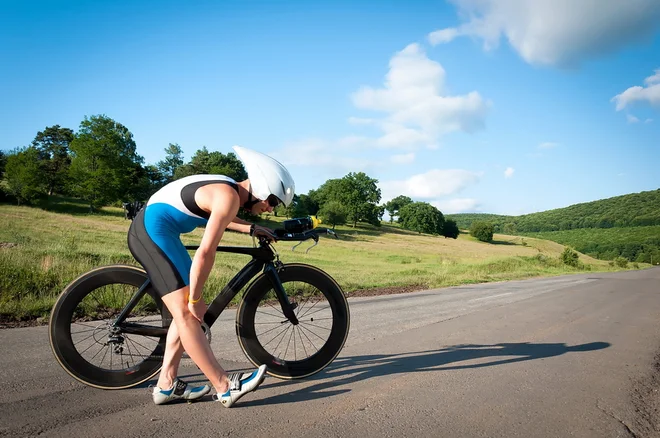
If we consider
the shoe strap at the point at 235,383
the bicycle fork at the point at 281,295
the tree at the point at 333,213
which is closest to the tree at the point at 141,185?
the tree at the point at 333,213

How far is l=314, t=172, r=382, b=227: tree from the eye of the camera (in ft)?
258

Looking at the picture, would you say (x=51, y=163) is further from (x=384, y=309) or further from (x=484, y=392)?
(x=484, y=392)

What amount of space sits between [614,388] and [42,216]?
41872 millimetres

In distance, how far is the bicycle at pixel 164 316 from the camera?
3059mm

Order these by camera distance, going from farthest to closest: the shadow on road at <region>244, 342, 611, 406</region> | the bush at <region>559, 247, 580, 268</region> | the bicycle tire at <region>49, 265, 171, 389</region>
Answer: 1. the bush at <region>559, 247, 580, 268</region>
2. the shadow on road at <region>244, 342, 611, 406</region>
3. the bicycle tire at <region>49, 265, 171, 389</region>

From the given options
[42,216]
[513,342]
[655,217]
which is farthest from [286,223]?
[655,217]

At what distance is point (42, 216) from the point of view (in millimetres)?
34562

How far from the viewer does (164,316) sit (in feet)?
10.5

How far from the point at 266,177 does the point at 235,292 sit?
Result: 41.5 inches

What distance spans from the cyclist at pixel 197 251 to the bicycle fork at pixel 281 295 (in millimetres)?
618

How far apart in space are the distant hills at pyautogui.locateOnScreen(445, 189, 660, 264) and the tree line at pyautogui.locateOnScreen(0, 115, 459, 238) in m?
69.1

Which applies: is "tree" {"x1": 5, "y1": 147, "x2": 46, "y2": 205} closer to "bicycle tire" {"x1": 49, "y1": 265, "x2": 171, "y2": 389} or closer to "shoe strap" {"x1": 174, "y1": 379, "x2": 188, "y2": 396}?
"bicycle tire" {"x1": 49, "y1": 265, "x2": 171, "y2": 389}

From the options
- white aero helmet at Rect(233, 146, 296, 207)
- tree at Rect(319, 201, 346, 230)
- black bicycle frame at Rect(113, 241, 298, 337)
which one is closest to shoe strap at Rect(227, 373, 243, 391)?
black bicycle frame at Rect(113, 241, 298, 337)

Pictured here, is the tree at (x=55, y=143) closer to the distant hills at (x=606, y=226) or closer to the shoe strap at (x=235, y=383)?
the shoe strap at (x=235, y=383)
